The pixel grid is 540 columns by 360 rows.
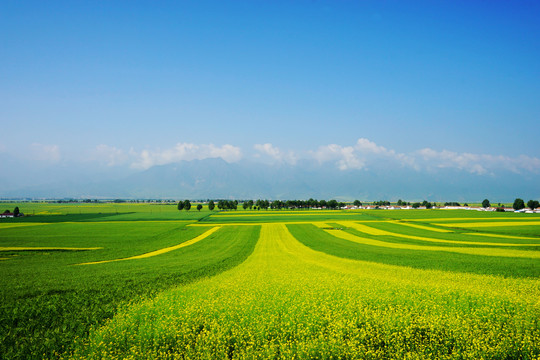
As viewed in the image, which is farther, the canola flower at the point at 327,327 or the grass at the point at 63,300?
the grass at the point at 63,300

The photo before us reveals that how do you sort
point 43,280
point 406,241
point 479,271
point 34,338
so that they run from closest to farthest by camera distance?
point 34,338 < point 43,280 < point 479,271 < point 406,241

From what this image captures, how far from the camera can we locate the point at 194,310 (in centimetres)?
1248

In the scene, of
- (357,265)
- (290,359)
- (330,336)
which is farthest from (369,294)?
(357,265)

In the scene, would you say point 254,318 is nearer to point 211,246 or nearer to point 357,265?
point 357,265

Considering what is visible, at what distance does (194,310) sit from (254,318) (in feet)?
8.99

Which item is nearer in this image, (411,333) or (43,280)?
(411,333)

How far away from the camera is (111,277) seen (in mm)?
21531

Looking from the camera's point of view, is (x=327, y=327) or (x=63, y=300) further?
(x=63, y=300)

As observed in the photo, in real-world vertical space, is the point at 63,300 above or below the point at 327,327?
below

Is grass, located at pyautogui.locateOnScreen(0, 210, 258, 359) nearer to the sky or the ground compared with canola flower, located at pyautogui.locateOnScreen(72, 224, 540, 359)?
A: nearer to the ground

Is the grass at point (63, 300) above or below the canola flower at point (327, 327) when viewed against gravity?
below

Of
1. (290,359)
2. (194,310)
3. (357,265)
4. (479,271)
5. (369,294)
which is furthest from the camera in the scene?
(357,265)

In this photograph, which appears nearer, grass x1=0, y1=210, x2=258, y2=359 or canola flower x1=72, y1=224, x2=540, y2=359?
canola flower x1=72, y1=224, x2=540, y2=359

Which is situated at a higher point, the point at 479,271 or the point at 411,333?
the point at 411,333
